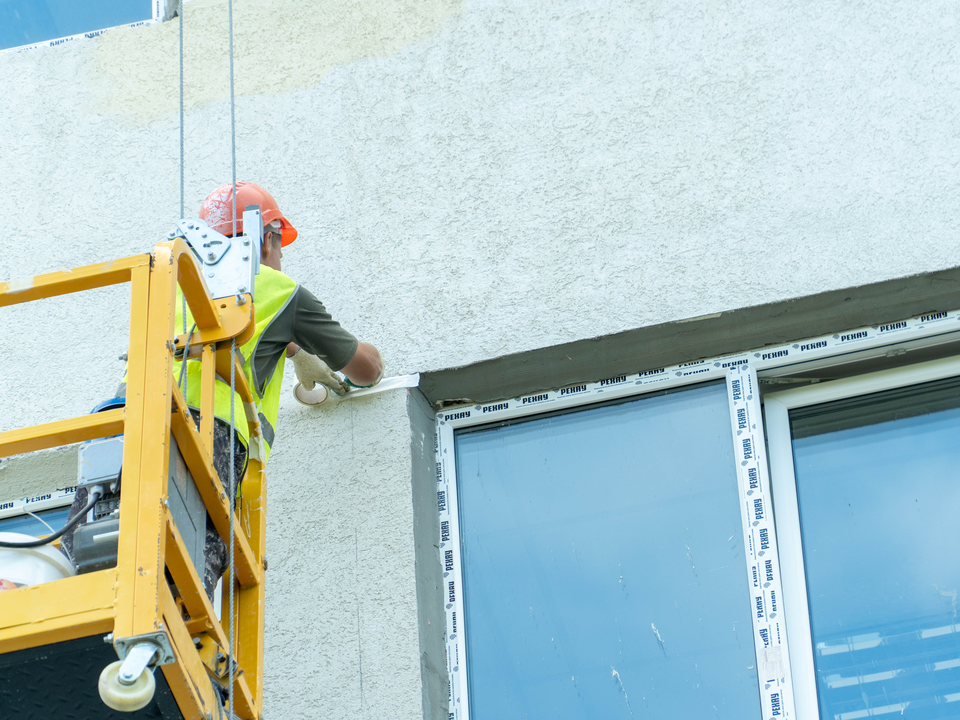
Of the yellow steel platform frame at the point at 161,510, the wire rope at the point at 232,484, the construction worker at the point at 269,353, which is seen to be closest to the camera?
the yellow steel platform frame at the point at 161,510

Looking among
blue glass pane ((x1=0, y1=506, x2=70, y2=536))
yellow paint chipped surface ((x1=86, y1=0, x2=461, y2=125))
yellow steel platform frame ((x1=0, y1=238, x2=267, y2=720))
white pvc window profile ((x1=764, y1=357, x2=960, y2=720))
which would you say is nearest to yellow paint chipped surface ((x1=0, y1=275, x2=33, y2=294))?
yellow steel platform frame ((x1=0, y1=238, x2=267, y2=720))

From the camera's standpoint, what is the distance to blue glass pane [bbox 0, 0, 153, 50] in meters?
5.97

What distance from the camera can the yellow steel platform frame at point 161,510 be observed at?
284 cm

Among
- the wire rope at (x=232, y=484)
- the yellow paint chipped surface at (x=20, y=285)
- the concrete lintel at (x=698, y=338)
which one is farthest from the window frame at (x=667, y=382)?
the yellow paint chipped surface at (x=20, y=285)

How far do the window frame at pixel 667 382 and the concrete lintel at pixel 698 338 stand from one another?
0.10ft

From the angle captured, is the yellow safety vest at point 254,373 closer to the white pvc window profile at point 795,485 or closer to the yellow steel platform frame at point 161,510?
the yellow steel platform frame at point 161,510

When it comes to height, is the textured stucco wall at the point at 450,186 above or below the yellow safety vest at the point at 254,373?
above

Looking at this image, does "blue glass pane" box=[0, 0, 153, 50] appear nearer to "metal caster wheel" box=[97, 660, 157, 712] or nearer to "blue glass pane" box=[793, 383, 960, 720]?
"blue glass pane" box=[793, 383, 960, 720]

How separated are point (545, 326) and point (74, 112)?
2487mm

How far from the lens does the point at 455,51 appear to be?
17.5ft

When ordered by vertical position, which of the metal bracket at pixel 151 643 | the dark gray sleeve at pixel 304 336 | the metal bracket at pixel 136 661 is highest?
the dark gray sleeve at pixel 304 336

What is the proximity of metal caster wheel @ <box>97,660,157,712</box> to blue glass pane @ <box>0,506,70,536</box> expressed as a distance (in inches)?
99.8

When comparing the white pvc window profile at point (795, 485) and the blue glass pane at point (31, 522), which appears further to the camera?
the blue glass pane at point (31, 522)

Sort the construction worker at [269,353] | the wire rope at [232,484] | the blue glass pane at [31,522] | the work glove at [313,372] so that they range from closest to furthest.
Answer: the wire rope at [232,484]
the construction worker at [269,353]
the work glove at [313,372]
the blue glass pane at [31,522]
